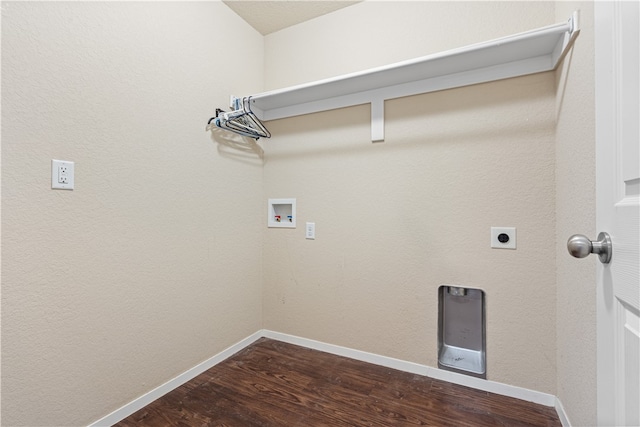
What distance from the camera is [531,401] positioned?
1516 millimetres

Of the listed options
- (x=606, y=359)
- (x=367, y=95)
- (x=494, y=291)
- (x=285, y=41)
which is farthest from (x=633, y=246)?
(x=285, y=41)

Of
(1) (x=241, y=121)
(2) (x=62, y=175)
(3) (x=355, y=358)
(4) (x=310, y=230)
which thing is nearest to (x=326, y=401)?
(3) (x=355, y=358)

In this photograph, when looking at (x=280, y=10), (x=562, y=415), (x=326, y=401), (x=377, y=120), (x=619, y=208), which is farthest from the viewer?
(x=280, y=10)

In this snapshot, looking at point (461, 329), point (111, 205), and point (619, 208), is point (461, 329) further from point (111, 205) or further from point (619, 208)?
A: point (111, 205)

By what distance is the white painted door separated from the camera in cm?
52

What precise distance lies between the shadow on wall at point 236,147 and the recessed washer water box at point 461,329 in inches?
67.2

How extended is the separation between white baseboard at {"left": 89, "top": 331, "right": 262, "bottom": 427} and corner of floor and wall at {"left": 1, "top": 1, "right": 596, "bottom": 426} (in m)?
0.02

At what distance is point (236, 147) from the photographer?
6.86 ft

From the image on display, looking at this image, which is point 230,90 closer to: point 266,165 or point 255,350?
point 266,165

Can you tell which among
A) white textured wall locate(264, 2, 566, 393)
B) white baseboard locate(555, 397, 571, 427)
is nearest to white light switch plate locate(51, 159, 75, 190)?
white textured wall locate(264, 2, 566, 393)

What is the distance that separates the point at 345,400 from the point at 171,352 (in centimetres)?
107

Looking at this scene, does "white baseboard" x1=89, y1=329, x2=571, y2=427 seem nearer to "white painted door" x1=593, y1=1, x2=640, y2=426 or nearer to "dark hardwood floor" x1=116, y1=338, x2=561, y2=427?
"dark hardwood floor" x1=116, y1=338, x2=561, y2=427

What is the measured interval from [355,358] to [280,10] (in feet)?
8.69

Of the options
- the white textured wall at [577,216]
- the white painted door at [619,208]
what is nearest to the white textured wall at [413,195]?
the white textured wall at [577,216]
